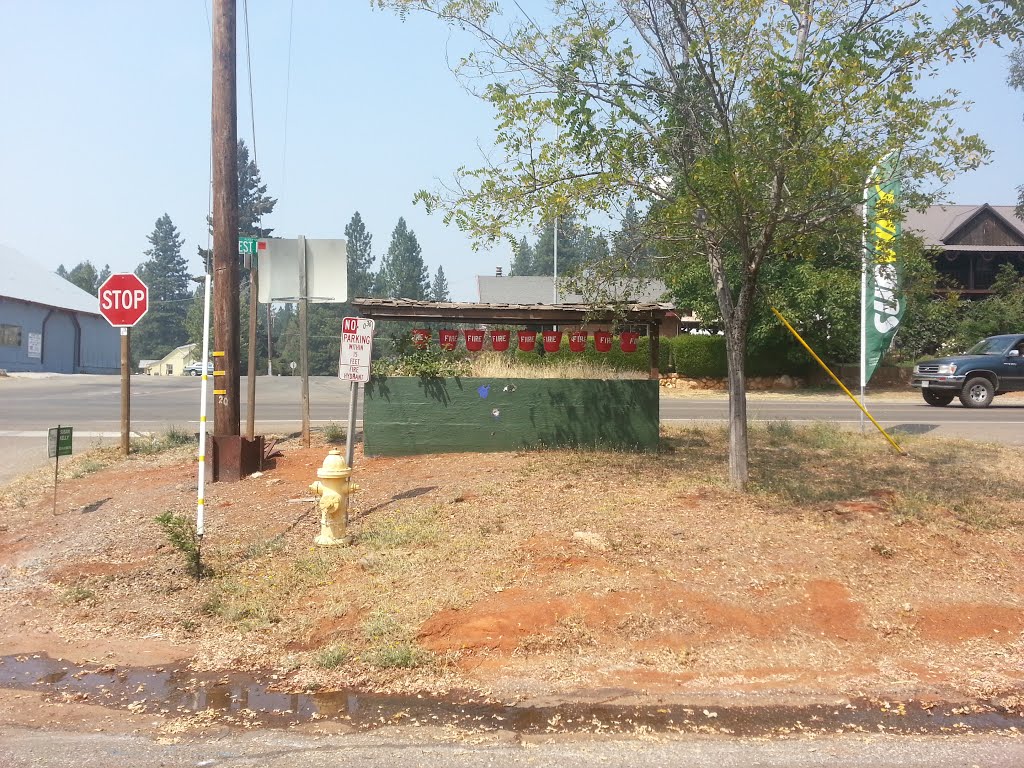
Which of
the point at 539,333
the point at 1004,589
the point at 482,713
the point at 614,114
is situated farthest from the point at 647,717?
the point at 539,333

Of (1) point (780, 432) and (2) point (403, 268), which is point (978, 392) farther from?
(2) point (403, 268)

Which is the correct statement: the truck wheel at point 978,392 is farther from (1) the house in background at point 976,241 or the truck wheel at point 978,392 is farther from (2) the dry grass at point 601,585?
(1) the house in background at point 976,241

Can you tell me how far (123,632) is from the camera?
20.5 ft

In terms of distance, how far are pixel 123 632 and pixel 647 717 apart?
3.78m

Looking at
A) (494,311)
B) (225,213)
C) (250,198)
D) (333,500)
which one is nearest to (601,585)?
(333,500)

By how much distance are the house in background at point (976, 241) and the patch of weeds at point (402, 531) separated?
38.9 metres

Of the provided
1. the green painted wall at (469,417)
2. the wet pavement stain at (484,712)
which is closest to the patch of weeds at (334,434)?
the green painted wall at (469,417)

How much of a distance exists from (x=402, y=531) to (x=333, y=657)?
241cm

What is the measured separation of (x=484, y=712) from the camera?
16.4 feet

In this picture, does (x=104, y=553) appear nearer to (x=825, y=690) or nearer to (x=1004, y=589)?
(x=825, y=690)

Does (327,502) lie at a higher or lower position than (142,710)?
higher

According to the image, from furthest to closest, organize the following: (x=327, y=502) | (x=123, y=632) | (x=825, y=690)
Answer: (x=327, y=502) → (x=123, y=632) → (x=825, y=690)

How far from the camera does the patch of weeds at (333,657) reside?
18.2 ft

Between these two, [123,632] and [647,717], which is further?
[123,632]
